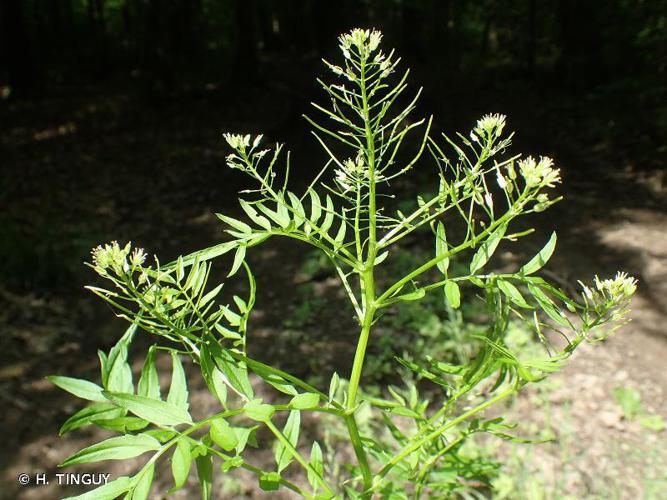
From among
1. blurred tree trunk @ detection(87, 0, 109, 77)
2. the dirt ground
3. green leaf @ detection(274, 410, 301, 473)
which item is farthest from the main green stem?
blurred tree trunk @ detection(87, 0, 109, 77)

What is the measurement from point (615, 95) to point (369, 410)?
6.54 m

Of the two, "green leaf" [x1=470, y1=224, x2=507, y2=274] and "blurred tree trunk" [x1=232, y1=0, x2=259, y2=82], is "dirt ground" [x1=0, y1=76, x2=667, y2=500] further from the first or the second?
"blurred tree trunk" [x1=232, y1=0, x2=259, y2=82]

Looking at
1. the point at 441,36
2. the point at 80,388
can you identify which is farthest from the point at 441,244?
the point at 441,36

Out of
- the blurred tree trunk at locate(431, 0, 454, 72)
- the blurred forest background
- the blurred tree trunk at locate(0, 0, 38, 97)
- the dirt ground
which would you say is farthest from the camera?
the blurred tree trunk at locate(431, 0, 454, 72)

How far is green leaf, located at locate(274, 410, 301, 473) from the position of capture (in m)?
1.04

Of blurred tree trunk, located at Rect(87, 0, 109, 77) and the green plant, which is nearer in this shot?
the green plant

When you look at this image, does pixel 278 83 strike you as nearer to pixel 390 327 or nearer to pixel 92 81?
pixel 92 81

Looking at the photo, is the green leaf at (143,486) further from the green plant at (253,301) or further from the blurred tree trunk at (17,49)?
the blurred tree trunk at (17,49)

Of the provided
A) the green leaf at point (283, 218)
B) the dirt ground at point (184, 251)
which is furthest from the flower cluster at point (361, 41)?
the dirt ground at point (184, 251)

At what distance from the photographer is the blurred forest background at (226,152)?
385cm

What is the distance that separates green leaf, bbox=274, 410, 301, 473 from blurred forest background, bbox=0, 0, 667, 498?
1599 millimetres

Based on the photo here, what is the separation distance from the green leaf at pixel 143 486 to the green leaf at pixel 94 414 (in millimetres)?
120

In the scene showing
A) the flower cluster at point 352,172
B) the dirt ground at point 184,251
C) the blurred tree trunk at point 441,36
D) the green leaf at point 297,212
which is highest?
the flower cluster at point 352,172

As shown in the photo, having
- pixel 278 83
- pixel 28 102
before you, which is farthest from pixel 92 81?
pixel 278 83
